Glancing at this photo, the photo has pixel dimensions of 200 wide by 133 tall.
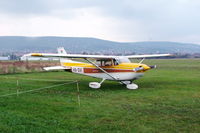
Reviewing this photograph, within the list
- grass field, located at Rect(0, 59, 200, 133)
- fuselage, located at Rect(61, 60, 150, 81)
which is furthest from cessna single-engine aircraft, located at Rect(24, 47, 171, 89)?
grass field, located at Rect(0, 59, 200, 133)

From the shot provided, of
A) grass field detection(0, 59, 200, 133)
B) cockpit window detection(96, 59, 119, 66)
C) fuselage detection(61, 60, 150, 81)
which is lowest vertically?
grass field detection(0, 59, 200, 133)

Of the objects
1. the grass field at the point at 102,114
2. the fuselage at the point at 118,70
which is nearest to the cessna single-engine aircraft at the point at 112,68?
the fuselage at the point at 118,70

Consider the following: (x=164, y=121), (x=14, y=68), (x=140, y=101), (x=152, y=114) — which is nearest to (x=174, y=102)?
(x=140, y=101)

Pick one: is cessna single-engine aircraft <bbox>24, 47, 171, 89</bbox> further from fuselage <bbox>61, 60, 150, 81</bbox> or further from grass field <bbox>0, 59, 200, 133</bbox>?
grass field <bbox>0, 59, 200, 133</bbox>

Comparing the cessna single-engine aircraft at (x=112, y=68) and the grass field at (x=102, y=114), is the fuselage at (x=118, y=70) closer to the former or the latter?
the cessna single-engine aircraft at (x=112, y=68)

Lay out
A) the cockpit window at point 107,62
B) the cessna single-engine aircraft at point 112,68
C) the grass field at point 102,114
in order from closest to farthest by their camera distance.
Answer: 1. the grass field at point 102,114
2. the cessna single-engine aircraft at point 112,68
3. the cockpit window at point 107,62

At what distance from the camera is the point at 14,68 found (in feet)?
91.9

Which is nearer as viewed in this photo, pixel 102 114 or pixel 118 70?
pixel 102 114

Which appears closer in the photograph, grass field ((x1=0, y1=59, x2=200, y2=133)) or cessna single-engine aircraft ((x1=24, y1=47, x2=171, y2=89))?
grass field ((x1=0, y1=59, x2=200, y2=133))

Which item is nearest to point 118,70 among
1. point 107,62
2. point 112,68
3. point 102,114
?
point 112,68

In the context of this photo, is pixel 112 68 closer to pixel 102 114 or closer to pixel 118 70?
pixel 118 70

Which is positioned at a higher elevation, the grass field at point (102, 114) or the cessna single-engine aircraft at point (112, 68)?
the cessna single-engine aircraft at point (112, 68)

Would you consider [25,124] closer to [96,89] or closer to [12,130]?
[12,130]

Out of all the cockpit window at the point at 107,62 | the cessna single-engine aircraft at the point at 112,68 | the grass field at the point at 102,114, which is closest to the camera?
the grass field at the point at 102,114
